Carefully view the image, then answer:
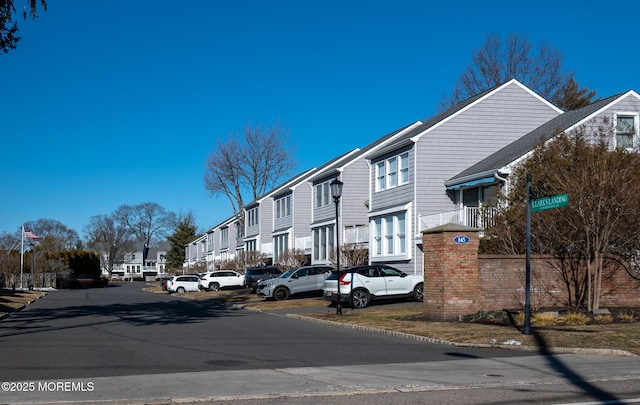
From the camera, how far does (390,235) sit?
3544 centimetres

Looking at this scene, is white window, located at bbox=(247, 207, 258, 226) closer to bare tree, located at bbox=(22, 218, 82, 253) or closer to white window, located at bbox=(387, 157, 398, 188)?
white window, located at bbox=(387, 157, 398, 188)

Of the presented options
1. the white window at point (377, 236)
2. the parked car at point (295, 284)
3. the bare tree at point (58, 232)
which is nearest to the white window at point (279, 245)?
the white window at point (377, 236)

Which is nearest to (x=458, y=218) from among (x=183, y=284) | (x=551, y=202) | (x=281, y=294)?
(x=281, y=294)

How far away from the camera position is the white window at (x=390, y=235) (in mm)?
34281

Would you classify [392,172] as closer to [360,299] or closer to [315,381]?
[360,299]

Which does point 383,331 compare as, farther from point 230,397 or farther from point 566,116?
point 566,116

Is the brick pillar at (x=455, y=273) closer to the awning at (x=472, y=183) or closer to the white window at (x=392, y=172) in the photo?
the awning at (x=472, y=183)

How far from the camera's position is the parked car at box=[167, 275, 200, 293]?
179 ft

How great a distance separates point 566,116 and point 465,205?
20.6 ft

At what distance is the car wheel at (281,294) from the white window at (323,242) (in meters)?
9.30

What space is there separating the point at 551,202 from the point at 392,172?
64.1ft

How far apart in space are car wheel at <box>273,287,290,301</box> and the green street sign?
60.8 ft

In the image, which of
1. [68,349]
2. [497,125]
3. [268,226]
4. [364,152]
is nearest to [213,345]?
[68,349]

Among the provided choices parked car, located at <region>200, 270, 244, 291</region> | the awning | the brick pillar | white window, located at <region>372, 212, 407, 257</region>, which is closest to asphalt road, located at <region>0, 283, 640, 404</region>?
the brick pillar
